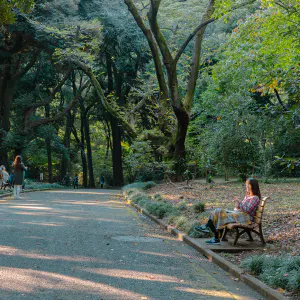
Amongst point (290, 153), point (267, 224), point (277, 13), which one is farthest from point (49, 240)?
point (290, 153)

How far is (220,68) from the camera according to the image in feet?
82.8

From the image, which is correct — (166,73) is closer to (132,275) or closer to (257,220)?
(257,220)

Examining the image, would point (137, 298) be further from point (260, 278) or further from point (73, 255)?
point (73, 255)

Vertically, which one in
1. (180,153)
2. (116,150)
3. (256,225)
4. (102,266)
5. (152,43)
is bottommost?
(102,266)

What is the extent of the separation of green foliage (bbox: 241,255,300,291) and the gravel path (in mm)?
313

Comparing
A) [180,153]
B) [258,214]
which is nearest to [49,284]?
[258,214]

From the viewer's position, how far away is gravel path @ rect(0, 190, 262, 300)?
5.55 metres

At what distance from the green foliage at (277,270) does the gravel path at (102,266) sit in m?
0.31

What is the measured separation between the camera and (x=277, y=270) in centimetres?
599

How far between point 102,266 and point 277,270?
2.64 m

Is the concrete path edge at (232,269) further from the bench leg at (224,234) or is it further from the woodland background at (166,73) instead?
the woodland background at (166,73)

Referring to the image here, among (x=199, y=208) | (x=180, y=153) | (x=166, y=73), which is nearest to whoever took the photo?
(x=199, y=208)

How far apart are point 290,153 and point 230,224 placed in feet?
70.7

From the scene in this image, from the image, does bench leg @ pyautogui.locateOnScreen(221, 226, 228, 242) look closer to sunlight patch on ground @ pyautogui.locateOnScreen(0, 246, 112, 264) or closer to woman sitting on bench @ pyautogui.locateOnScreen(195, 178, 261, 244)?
woman sitting on bench @ pyautogui.locateOnScreen(195, 178, 261, 244)
